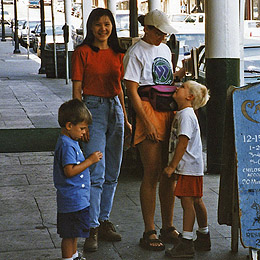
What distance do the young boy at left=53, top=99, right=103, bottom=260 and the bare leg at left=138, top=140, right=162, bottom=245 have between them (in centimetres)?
78

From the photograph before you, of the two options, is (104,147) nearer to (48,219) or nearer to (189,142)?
(189,142)

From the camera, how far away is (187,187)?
5.05m

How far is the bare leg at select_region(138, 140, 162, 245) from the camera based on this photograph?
5230mm

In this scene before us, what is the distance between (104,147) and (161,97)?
0.63 metres

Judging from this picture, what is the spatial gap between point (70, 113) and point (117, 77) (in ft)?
3.10

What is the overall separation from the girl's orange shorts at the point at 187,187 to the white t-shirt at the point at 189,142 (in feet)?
0.13

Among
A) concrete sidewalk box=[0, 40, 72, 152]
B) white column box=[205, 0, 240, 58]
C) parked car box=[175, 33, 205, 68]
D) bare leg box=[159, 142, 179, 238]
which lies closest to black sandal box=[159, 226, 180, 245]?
bare leg box=[159, 142, 179, 238]

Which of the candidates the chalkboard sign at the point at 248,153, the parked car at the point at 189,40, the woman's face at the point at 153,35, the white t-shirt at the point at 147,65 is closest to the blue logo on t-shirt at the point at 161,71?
the white t-shirt at the point at 147,65

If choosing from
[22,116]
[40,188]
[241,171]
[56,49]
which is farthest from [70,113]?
[56,49]

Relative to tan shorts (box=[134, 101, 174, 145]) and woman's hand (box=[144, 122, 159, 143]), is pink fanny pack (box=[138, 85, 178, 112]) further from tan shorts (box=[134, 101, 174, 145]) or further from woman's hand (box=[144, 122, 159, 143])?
woman's hand (box=[144, 122, 159, 143])

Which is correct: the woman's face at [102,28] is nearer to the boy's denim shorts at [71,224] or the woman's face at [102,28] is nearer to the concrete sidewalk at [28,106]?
the boy's denim shorts at [71,224]

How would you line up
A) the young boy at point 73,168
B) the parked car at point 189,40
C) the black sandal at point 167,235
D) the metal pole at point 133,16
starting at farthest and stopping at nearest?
the parked car at point 189,40 → the metal pole at point 133,16 → the black sandal at point 167,235 → the young boy at point 73,168

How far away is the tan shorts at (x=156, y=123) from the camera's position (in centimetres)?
521

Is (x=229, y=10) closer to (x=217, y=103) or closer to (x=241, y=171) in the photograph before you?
(x=217, y=103)
